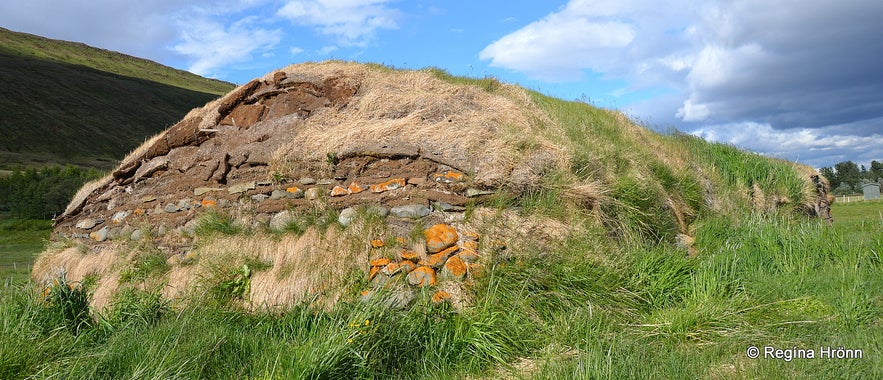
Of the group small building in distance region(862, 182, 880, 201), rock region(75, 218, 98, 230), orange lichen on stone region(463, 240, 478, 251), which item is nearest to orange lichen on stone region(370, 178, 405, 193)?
orange lichen on stone region(463, 240, 478, 251)

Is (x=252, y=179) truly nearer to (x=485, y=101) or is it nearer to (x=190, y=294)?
(x=190, y=294)

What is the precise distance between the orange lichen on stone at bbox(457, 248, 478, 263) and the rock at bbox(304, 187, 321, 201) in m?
1.94

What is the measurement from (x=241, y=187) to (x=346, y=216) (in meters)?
1.71

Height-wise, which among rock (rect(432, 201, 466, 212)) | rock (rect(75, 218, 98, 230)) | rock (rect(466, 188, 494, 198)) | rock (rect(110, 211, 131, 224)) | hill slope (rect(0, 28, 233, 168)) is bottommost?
rock (rect(75, 218, 98, 230))

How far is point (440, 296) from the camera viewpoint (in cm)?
500

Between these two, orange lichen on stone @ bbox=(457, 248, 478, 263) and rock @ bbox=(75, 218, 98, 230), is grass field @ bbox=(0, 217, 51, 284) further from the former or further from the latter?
orange lichen on stone @ bbox=(457, 248, 478, 263)

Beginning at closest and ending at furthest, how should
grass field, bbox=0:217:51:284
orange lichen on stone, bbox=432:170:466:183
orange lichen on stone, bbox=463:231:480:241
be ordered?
orange lichen on stone, bbox=463:231:480:241 → orange lichen on stone, bbox=432:170:466:183 → grass field, bbox=0:217:51:284

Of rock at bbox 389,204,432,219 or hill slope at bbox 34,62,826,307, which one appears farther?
rock at bbox 389,204,432,219

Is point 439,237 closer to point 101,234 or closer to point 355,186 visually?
point 355,186

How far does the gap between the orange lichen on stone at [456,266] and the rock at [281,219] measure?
75.5 inches

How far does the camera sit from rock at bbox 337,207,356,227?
5926mm

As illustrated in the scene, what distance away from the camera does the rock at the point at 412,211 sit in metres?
5.85

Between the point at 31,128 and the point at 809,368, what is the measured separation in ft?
261

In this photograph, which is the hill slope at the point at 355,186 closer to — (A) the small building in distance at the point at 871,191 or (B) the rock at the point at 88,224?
(B) the rock at the point at 88,224
